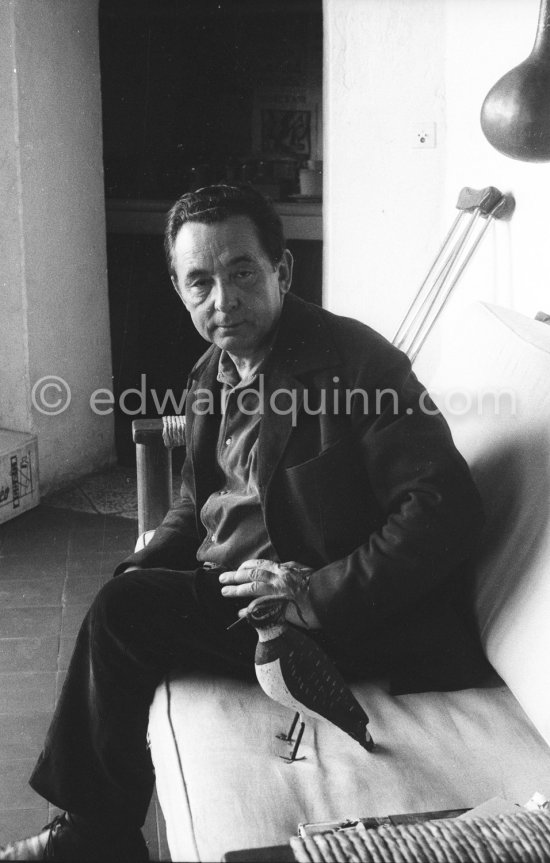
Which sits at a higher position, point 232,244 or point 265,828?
point 232,244

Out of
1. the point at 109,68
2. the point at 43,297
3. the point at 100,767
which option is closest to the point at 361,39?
the point at 43,297

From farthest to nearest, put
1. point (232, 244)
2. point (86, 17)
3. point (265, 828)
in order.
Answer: point (86, 17) < point (232, 244) < point (265, 828)

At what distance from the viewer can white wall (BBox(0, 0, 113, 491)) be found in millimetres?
3467

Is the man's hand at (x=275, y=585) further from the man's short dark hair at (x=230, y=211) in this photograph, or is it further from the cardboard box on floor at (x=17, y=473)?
the cardboard box on floor at (x=17, y=473)

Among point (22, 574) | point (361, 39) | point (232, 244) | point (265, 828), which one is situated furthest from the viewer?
point (361, 39)

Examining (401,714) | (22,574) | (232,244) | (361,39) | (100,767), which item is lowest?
(22,574)

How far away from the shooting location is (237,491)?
5.20 ft

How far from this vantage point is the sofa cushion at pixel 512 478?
127cm

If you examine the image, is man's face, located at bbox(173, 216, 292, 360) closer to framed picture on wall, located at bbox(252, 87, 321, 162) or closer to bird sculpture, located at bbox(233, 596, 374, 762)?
bird sculpture, located at bbox(233, 596, 374, 762)

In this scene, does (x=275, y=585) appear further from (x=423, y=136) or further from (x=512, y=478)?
(x=423, y=136)

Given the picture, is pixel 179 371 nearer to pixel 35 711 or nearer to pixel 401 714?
pixel 35 711

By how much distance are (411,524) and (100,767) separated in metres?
0.60

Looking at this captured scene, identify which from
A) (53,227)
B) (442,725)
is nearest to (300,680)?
(442,725)

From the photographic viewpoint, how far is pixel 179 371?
15.1 feet
